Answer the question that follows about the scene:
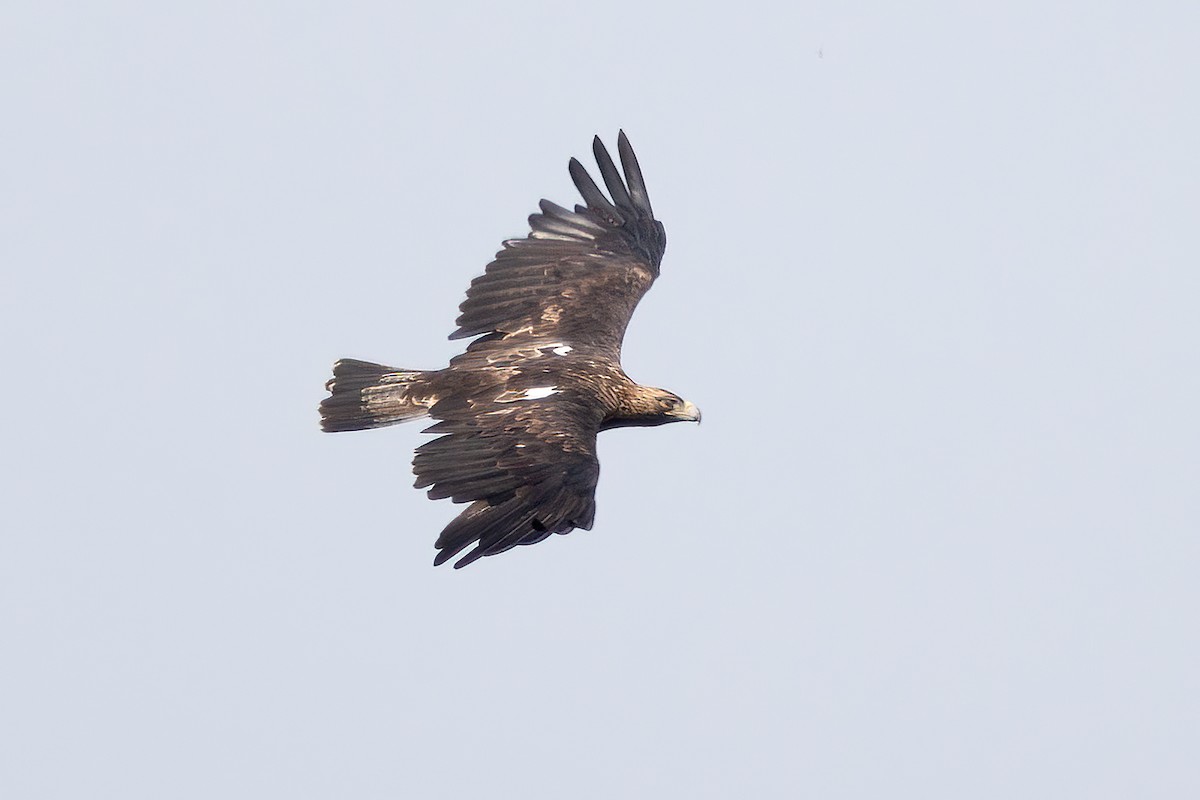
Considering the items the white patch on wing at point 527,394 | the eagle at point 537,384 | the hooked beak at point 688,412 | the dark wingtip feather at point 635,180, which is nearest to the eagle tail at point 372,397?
the eagle at point 537,384

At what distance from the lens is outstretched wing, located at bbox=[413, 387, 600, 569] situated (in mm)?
15922

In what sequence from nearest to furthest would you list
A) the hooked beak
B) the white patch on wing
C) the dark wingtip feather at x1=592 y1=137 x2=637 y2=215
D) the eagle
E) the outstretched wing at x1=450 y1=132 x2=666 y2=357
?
the eagle < the white patch on wing < the hooked beak < the outstretched wing at x1=450 y1=132 x2=666 y2=357 < the dark wingtip feather at x1=592 y1=137 x2=637 y2=215

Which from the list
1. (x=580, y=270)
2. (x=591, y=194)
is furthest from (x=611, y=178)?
(x=580, y=270)

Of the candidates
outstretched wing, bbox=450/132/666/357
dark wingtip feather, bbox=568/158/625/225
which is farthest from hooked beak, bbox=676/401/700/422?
dark wingtip feather, bbox=568/158/625/225

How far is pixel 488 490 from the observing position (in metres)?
16.2

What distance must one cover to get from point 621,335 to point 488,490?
4099 mm

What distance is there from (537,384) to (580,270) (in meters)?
2.48

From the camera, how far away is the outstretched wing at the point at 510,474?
52.2ft

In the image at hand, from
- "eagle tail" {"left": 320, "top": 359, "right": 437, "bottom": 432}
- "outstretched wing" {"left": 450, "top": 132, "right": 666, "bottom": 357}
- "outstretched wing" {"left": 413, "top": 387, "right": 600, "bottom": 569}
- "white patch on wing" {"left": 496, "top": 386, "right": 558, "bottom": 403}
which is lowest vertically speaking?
"outstretched wing" {"left": 413, "top": 387, "right": 600, "bottom": 569}

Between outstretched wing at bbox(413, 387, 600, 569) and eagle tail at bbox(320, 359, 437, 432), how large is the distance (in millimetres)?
1052

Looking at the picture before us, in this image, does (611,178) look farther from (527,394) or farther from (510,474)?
(510,474)

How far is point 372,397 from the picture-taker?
18.9 meters

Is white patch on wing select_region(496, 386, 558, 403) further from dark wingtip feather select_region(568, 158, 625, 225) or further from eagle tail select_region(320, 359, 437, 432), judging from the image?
dark wingtip feather select_region(568, 158, 625, 225)

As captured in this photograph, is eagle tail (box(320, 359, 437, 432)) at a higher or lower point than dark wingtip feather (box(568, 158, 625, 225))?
lower
